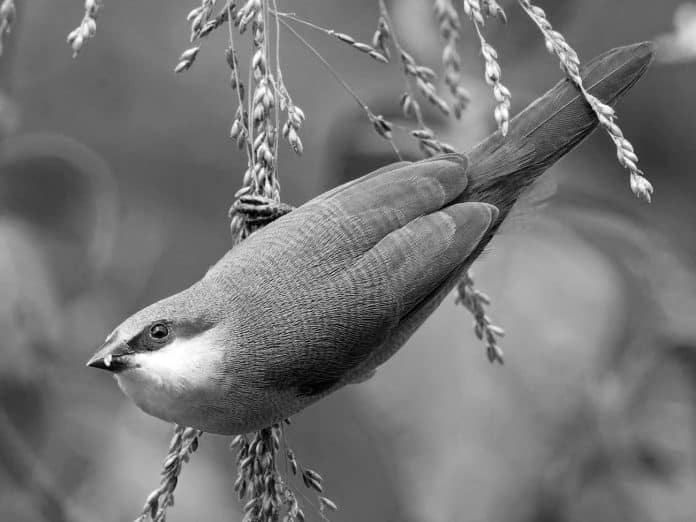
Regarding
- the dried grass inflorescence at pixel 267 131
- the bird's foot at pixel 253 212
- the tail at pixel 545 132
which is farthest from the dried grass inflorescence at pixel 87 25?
the tail at pixel 545 132

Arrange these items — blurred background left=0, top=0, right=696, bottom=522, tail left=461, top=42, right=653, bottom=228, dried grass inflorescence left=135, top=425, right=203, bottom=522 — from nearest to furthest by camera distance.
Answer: dried grass inflorescence left=135, top=425, right=203, bottom=522
tail left=461, top=42, right=653, bottom=228
blurred background left=0, top=0, right=696, bottom=522

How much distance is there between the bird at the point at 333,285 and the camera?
8.20 feet

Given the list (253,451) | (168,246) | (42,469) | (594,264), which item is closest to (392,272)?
(253,451)

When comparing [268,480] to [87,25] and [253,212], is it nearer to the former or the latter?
[253,212]

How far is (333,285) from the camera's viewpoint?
2639 millimetres

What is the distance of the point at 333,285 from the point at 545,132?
28.8 inches

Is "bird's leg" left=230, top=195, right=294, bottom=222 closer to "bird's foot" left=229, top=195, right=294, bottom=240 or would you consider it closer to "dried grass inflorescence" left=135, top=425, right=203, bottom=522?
"bird's foot" left=229, top=195, right=294, bottom=240

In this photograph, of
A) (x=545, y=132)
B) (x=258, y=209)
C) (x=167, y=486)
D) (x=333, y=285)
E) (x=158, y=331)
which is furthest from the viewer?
(x=545, y=132)

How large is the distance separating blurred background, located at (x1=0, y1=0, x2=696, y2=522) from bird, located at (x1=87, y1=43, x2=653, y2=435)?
0.34 metres

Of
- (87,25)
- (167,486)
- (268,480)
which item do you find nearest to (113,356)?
(167,486)

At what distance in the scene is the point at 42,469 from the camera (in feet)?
11.0

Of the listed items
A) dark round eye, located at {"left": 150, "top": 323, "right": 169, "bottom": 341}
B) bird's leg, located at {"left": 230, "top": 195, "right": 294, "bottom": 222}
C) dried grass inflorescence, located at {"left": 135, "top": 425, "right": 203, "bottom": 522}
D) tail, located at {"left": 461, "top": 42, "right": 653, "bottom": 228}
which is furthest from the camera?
tail, located at {"left": 461, "top": 42, "right": 653, "bottom": 228}

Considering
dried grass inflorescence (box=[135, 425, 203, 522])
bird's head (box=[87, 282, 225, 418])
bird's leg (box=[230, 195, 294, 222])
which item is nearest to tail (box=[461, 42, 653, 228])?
bird's leg (box=[230, 195, 294, 222])

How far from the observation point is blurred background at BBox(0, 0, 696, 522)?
3246mm
